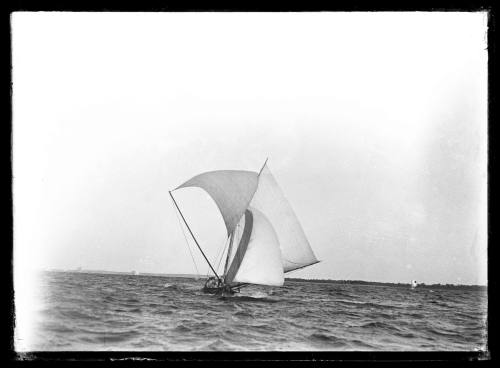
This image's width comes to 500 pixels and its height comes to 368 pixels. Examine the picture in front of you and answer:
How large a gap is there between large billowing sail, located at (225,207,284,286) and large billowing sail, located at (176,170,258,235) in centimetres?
115

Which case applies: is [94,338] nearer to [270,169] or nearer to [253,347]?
[253,347]

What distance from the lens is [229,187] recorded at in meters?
15.0

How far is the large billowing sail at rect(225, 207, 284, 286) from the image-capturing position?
19797 mm

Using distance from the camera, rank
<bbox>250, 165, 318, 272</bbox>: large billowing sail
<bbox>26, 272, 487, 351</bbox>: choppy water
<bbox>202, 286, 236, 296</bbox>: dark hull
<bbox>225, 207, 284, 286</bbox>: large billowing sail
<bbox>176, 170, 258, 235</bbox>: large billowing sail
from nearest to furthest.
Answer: <bbox>26, 272, 487, 351</bbox>: choppy water < <bbox>176, 170, 258, 235</bbox>: large billowing sail < <bbox>250, 165, 318, 272</bbox>: large billowing sail < <bbox>225, 207, 284, 286</bbox>: large billowing sail < <bbox>202, 286, 236, 296</bbox>: dark hull

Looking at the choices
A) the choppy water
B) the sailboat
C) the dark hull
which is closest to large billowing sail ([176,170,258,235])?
the sailboat

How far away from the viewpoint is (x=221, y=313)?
14000 mm

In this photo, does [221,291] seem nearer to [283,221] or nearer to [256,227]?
[256,227]

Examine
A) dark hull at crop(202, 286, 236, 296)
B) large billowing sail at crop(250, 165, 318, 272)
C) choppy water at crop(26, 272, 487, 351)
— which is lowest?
dark hull at crop(202, 286, 236, 296)

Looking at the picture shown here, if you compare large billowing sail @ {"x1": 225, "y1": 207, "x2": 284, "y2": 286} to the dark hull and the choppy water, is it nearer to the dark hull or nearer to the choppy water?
the dark hull

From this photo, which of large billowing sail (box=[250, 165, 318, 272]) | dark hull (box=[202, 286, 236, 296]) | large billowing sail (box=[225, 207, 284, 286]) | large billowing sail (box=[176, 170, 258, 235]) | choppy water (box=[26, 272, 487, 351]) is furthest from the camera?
dark hull (box=[202, 286, 236, 296])

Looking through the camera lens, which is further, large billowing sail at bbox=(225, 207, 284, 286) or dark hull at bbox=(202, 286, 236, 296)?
dark hull at bbox=(202, 286, 236, 296)

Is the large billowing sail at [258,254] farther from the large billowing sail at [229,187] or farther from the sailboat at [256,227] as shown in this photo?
the large billowing sail at [229,187]

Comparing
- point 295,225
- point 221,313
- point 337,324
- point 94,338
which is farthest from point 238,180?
point 94,338

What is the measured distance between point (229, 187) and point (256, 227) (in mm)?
5331
